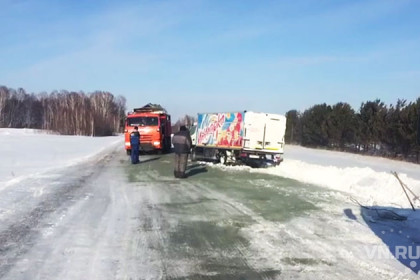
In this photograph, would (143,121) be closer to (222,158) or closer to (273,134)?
(222,158)

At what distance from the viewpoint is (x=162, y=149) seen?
2903 centimetres

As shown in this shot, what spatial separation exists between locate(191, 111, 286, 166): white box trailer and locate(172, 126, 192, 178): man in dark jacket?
206 inches

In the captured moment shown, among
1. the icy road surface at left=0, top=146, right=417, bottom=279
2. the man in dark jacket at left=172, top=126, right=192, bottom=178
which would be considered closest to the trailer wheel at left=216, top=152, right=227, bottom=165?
the man in dark jacket at left=172, top=126, right=192, bottom=178

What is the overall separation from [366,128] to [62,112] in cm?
8099

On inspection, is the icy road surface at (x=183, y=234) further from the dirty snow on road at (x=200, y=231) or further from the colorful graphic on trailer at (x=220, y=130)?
the colorful graphic on trailer at (x=220, y=130)

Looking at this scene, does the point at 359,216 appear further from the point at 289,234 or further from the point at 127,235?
the point at 127,235

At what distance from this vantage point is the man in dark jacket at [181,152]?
1585 cm

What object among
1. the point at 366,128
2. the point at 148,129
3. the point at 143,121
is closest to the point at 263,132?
the point at 148,129

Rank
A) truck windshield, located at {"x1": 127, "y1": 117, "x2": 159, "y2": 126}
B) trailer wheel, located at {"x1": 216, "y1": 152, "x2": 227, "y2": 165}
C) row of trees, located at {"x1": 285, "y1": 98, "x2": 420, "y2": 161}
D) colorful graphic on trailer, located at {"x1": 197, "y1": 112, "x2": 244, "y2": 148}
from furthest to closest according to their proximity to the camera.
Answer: row of trees, located at {"x1": 285, "y1": 98, "x2": 420, "y2": 161}
truck windshield, located at {"x1": 127, "y1": 117, "x2": 159, "y2": 126}
trailer wheel, located at {"x1": 216, "y1": 152, "x2": 227, "y2": 165}
colorful graphic on trailer, located at {"x1": 197, "y1": 112, "x2": 244, "y2": 148}

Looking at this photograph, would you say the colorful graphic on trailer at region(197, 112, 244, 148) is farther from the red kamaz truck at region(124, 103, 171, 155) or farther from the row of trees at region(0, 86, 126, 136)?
the row of trees at region(0, 86, 126, 136)

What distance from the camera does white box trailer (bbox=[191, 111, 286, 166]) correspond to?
20.7m

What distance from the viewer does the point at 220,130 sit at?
2256cm

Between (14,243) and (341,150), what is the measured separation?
39.5 m

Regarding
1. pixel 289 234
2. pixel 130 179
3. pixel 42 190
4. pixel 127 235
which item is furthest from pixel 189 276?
pixel 130 179
